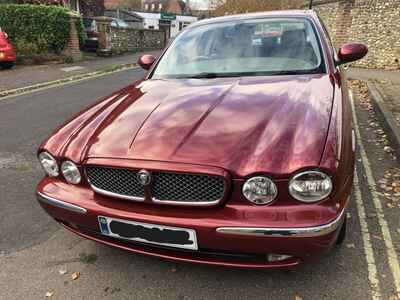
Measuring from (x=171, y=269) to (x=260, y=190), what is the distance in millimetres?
992

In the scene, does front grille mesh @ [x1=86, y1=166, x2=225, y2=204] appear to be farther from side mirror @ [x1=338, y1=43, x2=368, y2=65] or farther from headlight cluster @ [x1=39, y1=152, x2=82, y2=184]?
side mirror @ [x1=338, y1=43, x2=368, y2=65]

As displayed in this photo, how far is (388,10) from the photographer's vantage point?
13031 millimetres

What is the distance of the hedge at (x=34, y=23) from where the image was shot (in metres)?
13.0

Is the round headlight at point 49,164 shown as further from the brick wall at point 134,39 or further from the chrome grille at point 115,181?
the brick wall at point 134,39

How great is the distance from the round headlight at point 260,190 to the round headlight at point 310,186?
10cm

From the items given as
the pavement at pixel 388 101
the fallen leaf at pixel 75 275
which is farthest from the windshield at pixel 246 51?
the pavement at pixel 388 101

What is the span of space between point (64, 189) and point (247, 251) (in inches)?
48.3

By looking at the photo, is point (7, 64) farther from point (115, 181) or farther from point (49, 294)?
point (115, 181)

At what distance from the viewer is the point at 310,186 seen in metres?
1.97

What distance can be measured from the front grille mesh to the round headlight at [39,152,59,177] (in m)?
0.34

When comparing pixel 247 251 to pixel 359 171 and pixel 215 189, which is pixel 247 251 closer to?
pixel 215 189

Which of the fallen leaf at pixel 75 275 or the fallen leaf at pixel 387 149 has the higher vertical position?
the fallen leaf at pixel 387 149

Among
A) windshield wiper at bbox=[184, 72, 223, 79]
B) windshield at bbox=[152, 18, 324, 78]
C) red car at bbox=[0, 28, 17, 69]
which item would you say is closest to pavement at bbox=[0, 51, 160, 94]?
red car at bbox=[0, 28, 17, 69]

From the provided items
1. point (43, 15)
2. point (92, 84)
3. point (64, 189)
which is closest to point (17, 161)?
point (64, 189)
